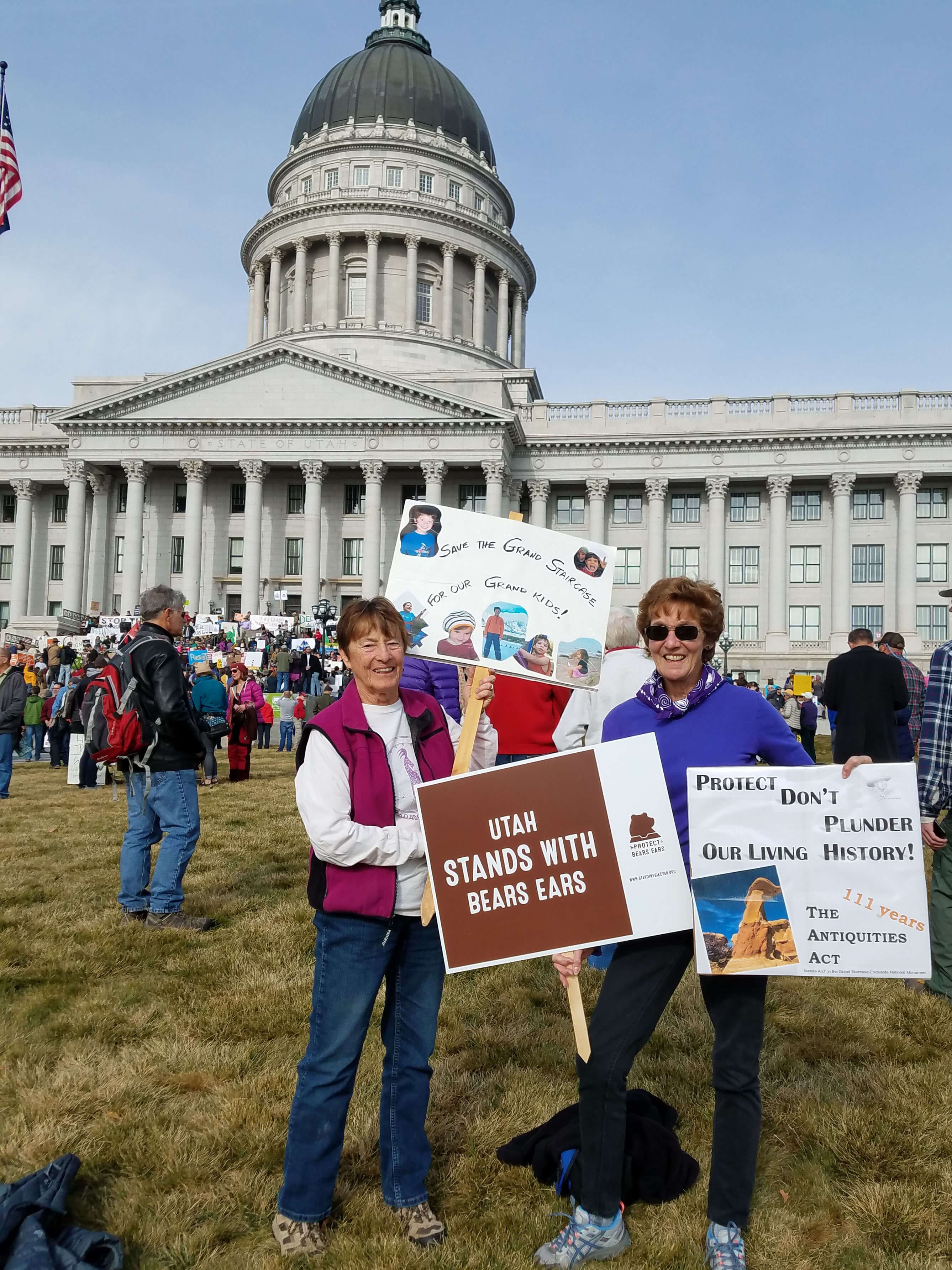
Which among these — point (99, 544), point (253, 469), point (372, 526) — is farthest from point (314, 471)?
point (99, 544)

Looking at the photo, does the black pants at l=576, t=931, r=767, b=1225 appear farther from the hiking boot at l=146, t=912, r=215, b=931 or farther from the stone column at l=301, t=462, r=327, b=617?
the stone column at l=301, t=462, r=327, b=617

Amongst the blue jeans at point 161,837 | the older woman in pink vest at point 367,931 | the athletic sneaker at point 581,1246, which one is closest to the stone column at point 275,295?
the blue jeans at point 161,837

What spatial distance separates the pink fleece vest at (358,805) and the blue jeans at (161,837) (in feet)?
12.7

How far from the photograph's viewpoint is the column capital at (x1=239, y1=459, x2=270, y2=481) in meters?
49.8

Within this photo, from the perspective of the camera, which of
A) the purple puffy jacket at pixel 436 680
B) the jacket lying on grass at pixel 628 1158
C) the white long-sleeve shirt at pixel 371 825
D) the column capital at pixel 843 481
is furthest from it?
the column capital at pixel 843 481

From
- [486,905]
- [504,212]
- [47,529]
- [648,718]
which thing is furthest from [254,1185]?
[504,212]

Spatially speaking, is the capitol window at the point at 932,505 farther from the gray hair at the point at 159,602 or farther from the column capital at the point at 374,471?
the gray hair at the point at 159,602

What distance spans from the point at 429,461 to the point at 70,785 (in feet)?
116

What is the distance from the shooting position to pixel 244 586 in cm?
4922

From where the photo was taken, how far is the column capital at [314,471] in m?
49.6

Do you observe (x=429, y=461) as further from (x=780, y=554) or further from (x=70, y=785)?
(x=70, y=785)

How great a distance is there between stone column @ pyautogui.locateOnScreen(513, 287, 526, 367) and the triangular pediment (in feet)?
67.5

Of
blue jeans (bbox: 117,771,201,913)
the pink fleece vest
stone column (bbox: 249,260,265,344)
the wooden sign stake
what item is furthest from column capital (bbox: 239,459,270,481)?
the wooden sign stake

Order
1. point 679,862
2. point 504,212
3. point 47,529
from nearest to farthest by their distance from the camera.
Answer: point 679,862 → point 47,529 → point 504,212
